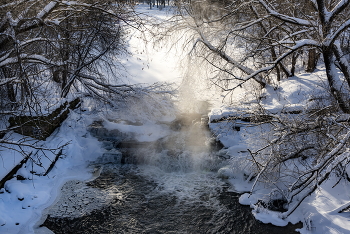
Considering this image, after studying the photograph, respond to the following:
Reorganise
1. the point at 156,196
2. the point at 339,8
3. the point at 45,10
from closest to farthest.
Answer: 1. the point at 339,8
2. the point at 45,10
3. the point at 156,196

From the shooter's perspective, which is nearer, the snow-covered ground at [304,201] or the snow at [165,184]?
the snow-covered ground at [304,201]

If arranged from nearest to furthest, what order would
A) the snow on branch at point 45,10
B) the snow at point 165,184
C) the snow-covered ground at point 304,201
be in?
the snow-covered ground at point 304,201, the snow at point 165,184, the snow on branch at point 45,10

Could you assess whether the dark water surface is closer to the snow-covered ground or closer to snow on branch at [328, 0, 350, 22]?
the snow-covered ground

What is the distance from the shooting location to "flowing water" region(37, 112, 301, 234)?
6123 mm

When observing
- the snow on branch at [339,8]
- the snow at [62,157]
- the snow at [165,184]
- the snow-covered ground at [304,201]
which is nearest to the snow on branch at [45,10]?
the snow at [62,157]

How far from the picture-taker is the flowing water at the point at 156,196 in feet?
20.1

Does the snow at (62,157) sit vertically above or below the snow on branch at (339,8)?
below

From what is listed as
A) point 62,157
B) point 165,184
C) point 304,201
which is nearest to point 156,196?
point 165,184

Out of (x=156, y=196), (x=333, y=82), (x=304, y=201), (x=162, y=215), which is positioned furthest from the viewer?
(x=156, y=196)

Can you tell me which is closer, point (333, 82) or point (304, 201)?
point (333, 82)

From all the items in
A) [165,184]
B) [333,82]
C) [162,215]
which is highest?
[333,82]

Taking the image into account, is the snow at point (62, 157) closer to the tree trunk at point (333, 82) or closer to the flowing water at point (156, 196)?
A: the flowing water at point (156, 196)

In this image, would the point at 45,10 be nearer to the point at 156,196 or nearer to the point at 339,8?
the point at 156,196

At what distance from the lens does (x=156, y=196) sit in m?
7.24
